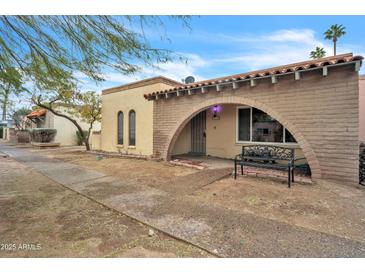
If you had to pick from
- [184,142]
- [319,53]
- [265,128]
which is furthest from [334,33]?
[184,142]

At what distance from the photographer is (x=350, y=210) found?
133 inches

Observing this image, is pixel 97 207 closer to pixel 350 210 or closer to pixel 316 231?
pixel 316 231

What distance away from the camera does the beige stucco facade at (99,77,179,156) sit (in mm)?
9641

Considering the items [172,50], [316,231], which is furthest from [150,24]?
[316,231]

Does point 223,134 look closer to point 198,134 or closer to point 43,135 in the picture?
point 198,134

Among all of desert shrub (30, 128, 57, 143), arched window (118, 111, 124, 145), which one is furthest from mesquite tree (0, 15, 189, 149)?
desert shrub (30, 128, 57, 143)

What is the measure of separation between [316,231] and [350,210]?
4.30 ft

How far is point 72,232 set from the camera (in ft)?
8.89

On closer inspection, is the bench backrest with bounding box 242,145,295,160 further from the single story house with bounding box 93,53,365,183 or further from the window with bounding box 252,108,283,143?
the window with bounding box 252,108,283,143

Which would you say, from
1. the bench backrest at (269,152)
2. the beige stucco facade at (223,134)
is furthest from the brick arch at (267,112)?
the beige stucco facade at (223,134)

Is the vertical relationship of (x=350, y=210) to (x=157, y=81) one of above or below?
below

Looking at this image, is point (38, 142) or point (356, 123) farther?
point (38, 142)

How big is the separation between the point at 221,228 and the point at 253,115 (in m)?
6.06

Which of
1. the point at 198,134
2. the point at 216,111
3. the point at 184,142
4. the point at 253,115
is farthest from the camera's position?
the point at 184,142
